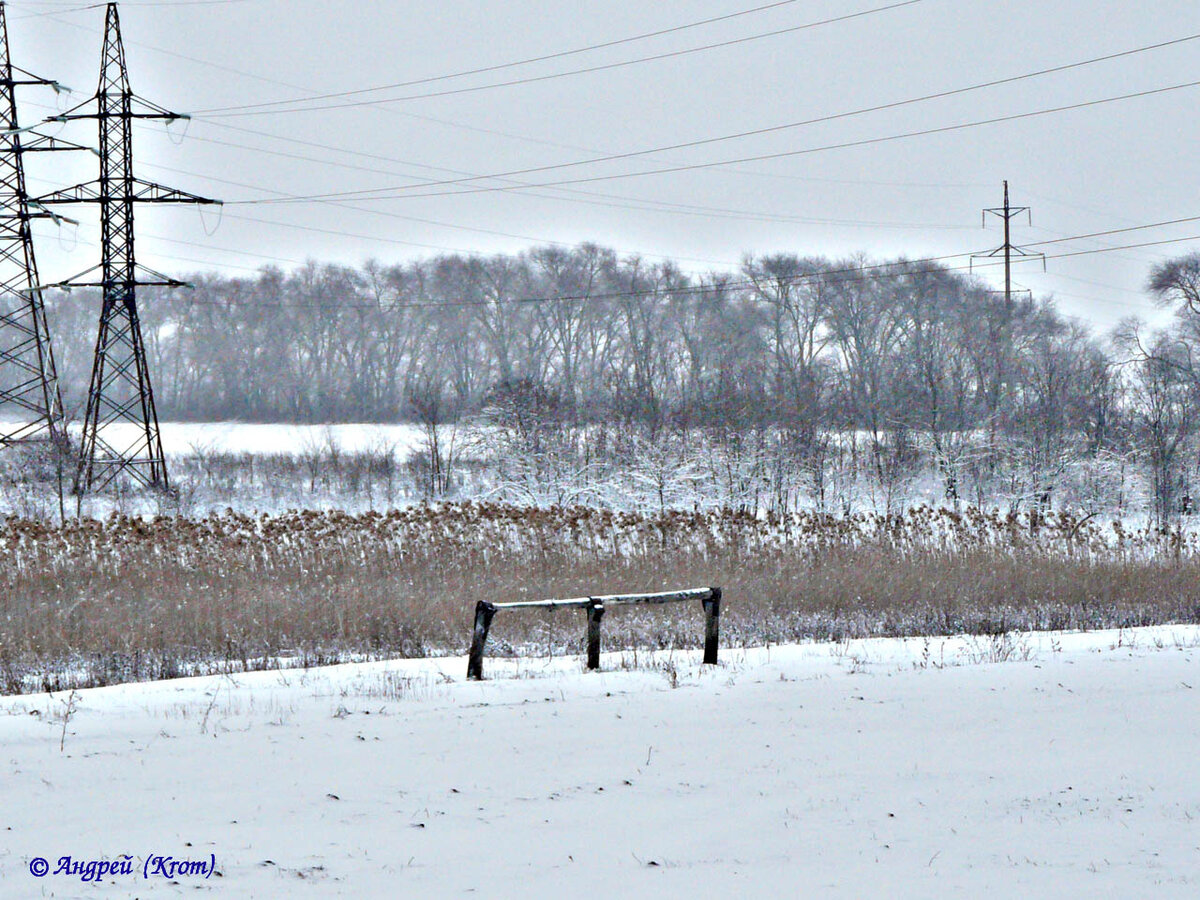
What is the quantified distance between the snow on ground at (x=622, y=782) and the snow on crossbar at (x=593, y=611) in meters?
0.21

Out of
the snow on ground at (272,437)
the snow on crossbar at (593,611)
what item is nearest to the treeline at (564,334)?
the snow on ground at (272,437)

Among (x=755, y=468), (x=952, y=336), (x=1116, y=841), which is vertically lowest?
(x=1116, y=841)

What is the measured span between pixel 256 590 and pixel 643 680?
6.16m

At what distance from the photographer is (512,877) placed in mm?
5508

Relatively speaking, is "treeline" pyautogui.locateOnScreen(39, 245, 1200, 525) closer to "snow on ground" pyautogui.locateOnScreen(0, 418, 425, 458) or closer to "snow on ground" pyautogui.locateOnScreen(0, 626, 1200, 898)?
"snow on ground" pyautogui.locateOnScreen(0, 418, 425, 458)

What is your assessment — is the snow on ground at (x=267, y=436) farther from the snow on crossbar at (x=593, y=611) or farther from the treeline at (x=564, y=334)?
the snow on crossbar at (x=593, y=611)

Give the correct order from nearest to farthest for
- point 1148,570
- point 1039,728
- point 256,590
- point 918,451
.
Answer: point 1039,728
point 256,590
point 1148,570
point 918,451

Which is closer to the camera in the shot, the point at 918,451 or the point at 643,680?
the point at 643,680

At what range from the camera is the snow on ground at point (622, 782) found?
5546mm

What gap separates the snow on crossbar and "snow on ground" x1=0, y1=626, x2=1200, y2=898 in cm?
21

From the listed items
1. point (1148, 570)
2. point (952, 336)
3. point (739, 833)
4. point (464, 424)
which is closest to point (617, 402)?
point (464, 424)

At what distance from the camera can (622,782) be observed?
278 inches

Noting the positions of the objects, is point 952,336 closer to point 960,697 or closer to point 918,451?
point 918,451

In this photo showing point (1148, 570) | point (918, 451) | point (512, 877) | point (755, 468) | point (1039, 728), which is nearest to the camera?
point (512, 877)
